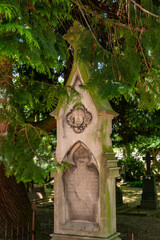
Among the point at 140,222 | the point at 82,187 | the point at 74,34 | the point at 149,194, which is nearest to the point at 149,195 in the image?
the point at 149,194

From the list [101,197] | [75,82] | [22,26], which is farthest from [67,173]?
[22,26]

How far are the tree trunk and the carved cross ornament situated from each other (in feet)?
8.26

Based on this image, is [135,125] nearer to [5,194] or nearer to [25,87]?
[5,194]

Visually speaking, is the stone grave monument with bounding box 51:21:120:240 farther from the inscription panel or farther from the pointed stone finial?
the pointed stone finial

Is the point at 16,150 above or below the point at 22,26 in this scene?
below

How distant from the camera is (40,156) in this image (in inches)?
161

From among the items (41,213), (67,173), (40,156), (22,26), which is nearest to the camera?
(22,26)

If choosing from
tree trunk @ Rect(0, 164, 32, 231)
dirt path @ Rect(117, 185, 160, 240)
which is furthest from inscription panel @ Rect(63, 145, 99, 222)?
dirt path @ Rect(117, 185, 160, 240)

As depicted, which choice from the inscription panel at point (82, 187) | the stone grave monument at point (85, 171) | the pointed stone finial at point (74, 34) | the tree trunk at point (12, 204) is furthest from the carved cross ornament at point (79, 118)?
the tree trunk at point (12, 204)

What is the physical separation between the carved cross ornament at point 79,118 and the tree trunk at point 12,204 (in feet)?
8.26

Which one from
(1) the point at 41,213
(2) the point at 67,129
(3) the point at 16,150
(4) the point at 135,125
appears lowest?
(1) the point at 41,213

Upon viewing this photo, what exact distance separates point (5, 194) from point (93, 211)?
2637mm

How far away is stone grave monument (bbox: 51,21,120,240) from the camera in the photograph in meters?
4.39

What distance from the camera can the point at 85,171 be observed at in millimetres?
4562
